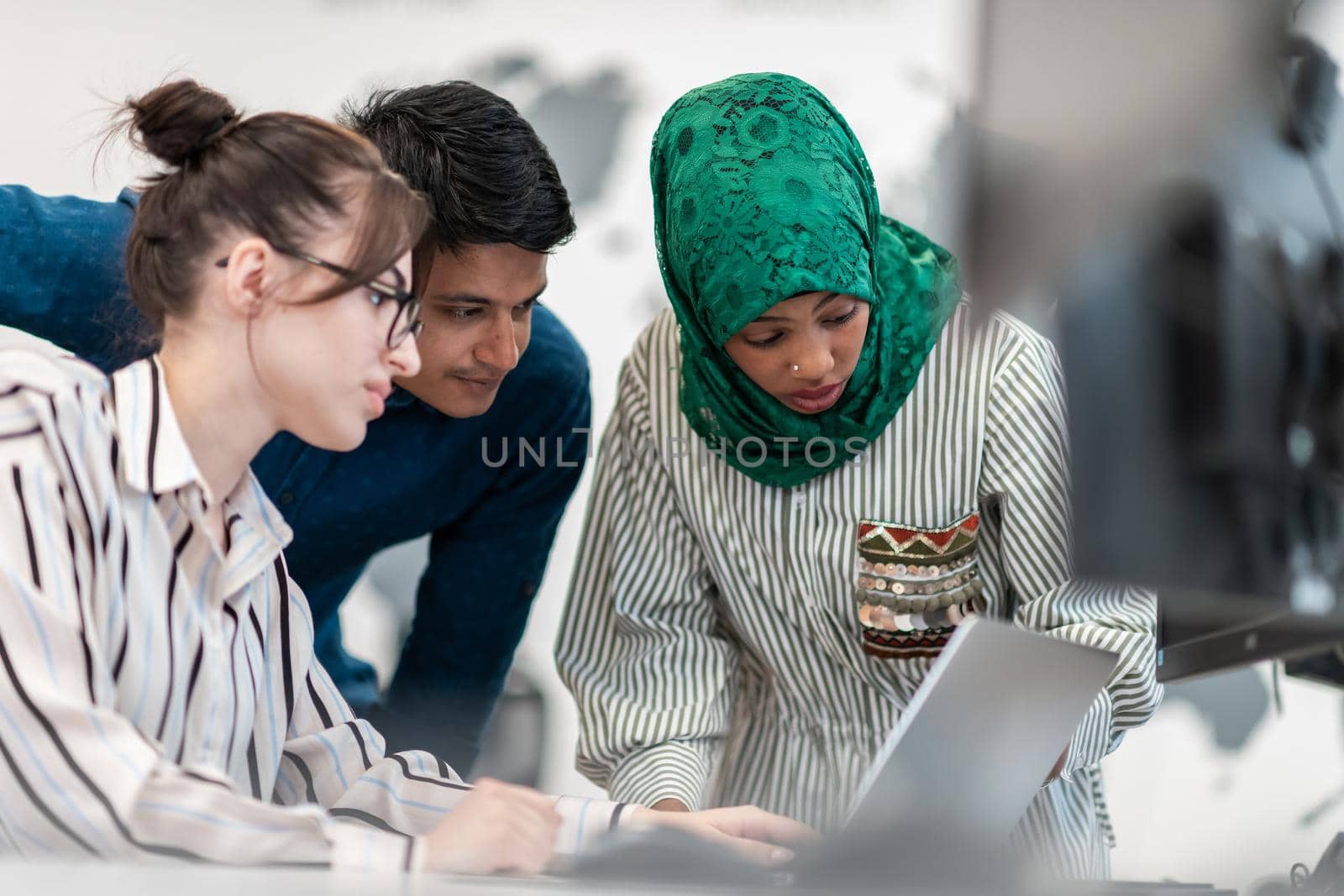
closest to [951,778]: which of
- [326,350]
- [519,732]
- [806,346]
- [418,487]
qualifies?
[806,346]

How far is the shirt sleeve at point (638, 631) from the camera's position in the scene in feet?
4.31

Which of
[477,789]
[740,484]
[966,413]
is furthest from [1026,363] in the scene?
[477,789]

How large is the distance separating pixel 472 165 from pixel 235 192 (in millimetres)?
341

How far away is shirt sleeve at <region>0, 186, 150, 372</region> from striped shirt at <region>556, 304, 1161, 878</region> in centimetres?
53

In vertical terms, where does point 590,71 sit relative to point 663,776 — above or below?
above

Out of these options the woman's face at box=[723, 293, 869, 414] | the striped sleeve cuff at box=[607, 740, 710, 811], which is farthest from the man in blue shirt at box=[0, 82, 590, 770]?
the striped sleeve cuff at box=[607, 740, 710, 811]

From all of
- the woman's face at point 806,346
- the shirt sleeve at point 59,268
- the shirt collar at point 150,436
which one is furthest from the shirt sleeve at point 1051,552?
the shirt sleeve at point 59,268

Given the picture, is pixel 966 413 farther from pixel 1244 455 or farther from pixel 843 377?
pixel 1244 455

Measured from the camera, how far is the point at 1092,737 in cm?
117

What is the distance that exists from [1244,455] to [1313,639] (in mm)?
406

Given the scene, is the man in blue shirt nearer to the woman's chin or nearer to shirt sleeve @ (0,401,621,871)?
the woman's chin

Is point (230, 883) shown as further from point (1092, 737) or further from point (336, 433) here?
point (1092, 737)

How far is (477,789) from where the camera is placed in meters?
0.88

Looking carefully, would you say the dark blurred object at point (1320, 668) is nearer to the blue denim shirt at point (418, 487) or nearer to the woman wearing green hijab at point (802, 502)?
the woman wearing green hijab at point (802, 502)
